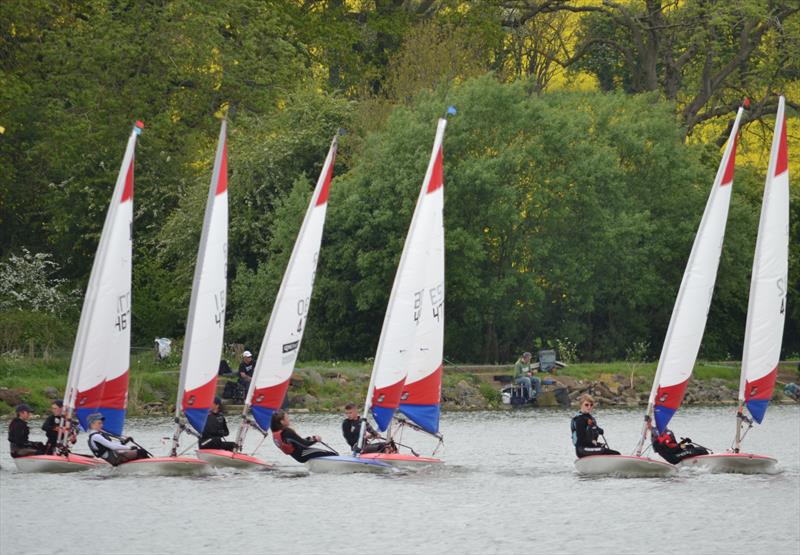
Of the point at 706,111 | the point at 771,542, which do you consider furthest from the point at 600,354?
the point at 771,542

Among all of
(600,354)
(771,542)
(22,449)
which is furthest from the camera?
(600,354)

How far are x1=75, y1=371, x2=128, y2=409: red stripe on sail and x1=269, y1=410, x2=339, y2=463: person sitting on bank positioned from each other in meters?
2.71

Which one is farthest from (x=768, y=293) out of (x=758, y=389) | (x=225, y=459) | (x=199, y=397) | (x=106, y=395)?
(x=106, y=395)

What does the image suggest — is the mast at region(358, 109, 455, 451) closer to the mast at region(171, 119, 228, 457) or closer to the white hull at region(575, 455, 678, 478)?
the mast at region(171, 119, 228, 457)

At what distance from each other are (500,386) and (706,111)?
945 inches

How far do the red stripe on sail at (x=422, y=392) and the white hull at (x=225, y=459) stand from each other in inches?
114

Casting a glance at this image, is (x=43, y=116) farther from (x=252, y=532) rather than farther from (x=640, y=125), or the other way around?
(x=252, y=532)

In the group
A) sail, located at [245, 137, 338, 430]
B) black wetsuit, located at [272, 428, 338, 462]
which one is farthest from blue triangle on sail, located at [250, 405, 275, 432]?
black wetsuit, located at [272, 428, 338, 462]

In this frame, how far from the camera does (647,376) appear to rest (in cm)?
5291

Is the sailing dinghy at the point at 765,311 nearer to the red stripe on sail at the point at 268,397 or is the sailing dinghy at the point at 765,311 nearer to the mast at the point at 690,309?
the mast at the point at 690,309

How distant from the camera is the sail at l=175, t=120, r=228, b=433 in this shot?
98.3 ft

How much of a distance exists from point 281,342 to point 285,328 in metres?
0.26

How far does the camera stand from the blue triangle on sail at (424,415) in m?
32.1

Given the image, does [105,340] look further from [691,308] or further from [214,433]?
[691,308]
